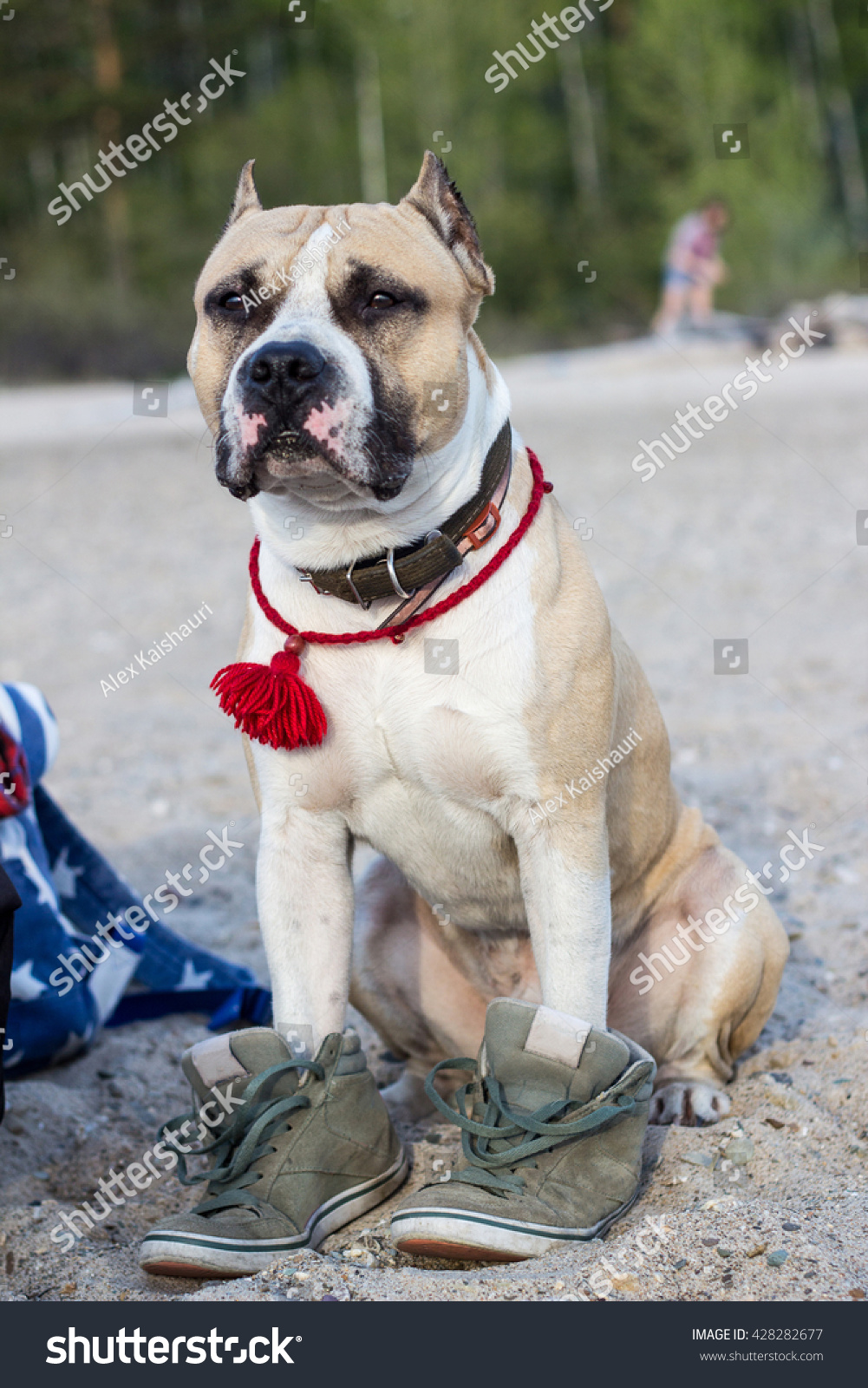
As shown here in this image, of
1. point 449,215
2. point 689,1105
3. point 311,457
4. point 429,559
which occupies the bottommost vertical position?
point 689,1105

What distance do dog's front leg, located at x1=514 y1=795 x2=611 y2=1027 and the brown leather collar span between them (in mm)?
459

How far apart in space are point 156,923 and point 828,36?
29753mm

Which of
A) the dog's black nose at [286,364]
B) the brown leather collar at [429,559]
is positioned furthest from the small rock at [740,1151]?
the dog's black nose at [286,364]

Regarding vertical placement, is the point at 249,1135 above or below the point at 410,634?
below

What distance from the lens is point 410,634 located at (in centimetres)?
238

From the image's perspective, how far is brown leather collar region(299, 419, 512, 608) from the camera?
2344mm

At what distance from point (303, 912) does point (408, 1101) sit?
0.73 meters

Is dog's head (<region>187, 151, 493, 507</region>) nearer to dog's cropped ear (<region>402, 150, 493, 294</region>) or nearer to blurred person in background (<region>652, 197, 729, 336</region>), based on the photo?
dog's cropped ear (<region>402, 150, 493, 294</region>)

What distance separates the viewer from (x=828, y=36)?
28.0m

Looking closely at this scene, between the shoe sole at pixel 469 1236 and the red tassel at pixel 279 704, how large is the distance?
82cm

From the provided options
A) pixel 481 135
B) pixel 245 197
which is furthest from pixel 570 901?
pixel 481 135

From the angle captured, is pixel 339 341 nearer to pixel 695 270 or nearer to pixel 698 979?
pixel 698 979

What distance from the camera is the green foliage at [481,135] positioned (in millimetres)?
23484

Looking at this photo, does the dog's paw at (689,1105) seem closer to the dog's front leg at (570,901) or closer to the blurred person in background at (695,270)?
the dog's front leg at (570,901)
